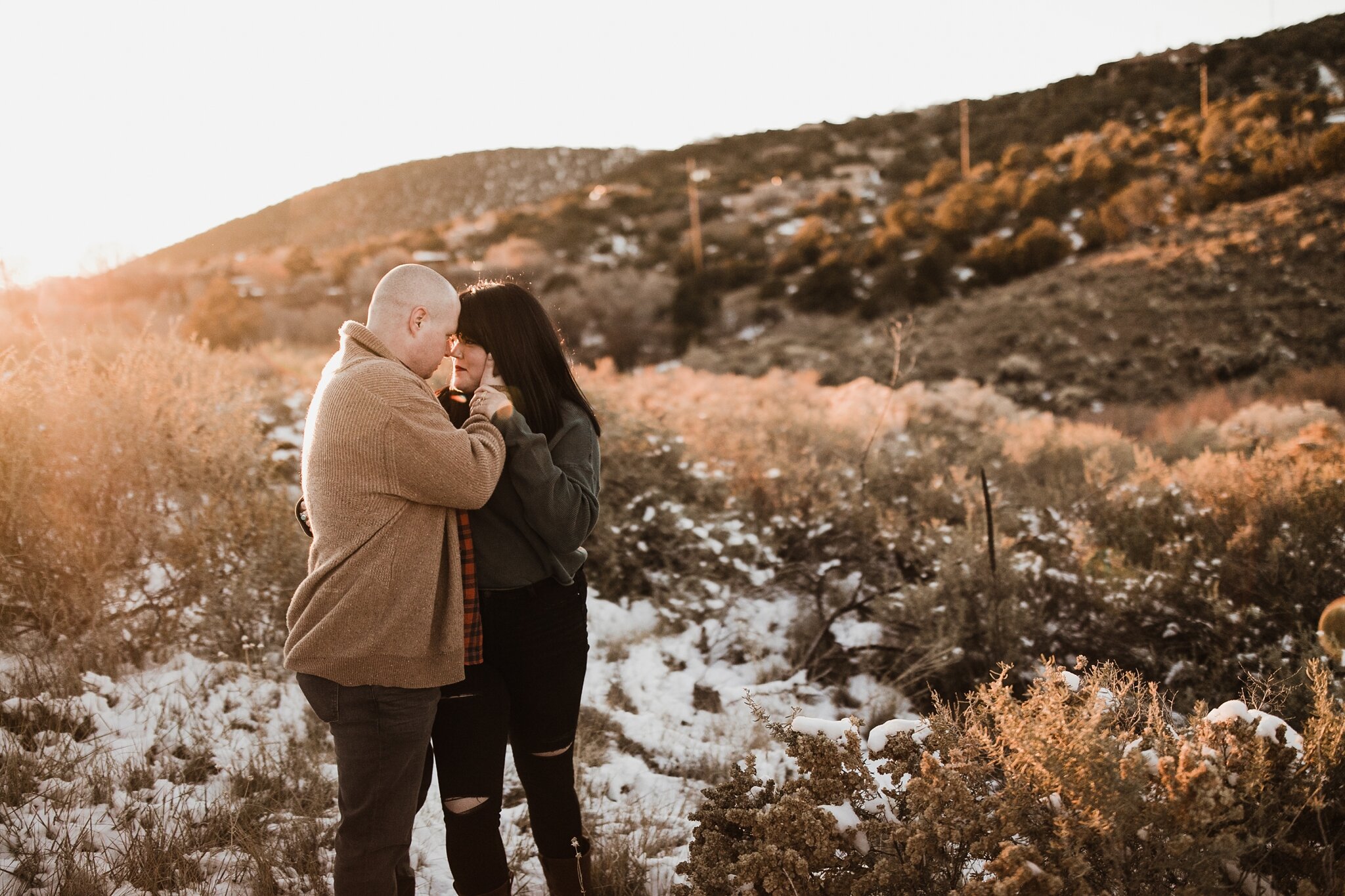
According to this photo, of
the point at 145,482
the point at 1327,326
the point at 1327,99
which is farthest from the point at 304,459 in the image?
the point at 1327,99

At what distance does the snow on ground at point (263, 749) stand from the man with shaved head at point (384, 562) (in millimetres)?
809

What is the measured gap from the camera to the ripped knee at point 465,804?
194 centimetres

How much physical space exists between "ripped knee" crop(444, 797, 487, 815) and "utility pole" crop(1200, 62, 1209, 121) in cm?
3303

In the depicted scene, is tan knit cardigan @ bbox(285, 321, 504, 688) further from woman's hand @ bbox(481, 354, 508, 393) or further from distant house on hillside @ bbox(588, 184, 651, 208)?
distant house on hillside @ bbox(588, 184, 651, 208)

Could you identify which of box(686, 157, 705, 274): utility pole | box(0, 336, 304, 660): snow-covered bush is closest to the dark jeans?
box(0, 336, 304, 660): snow-covered bush

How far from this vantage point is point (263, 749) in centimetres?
297

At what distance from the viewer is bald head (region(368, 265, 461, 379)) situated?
1.76 meters

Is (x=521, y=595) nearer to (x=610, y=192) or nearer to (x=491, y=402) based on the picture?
(x=491, y=402)

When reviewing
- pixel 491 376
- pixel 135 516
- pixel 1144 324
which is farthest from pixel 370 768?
pixel 1144 324

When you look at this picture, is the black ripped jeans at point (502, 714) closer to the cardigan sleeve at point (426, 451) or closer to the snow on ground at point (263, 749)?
the cardigan sleeve at point (426, 451)

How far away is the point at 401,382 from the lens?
1.66 meters

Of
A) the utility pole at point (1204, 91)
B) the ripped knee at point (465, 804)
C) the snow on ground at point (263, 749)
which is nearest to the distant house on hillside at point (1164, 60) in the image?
the utility pole at point (1204, 91)

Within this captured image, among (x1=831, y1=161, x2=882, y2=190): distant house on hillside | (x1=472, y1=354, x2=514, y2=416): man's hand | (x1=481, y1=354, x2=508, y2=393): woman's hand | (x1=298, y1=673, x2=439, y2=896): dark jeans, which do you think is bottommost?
(x1=298, y1=673, x2=439, y2=896): dark jeans

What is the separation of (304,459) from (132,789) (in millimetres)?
1942
